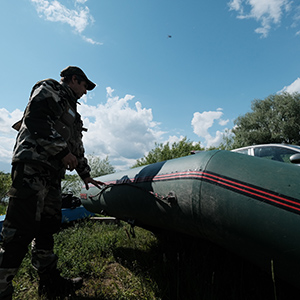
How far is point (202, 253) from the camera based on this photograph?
230cm

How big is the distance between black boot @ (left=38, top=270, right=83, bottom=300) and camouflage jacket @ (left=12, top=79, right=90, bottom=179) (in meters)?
0.99

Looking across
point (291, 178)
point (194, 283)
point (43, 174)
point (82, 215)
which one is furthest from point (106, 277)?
point (82, 215)

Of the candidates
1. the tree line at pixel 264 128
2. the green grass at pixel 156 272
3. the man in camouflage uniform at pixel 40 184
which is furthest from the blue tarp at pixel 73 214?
the tree line at pixel 264 128

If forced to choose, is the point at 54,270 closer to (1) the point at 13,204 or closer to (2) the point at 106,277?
(2) the point at 106,277

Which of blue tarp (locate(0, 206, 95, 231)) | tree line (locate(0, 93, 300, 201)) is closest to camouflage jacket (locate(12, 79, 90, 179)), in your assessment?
blue tarp (locate(0, 206, 95, 231))

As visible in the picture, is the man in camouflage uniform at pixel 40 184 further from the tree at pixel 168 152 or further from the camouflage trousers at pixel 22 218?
the tree at pixel 168 152

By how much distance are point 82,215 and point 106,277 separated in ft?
7.99

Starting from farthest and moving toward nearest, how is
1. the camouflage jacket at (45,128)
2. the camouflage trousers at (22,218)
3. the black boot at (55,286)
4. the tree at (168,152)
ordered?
the tree at (168,152) → the black boot at (55,286) → the camouflage jacket at (45,128) → the camouflage trousers at (22,218)

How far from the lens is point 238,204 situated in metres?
1.31

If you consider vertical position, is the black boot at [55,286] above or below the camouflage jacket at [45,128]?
below

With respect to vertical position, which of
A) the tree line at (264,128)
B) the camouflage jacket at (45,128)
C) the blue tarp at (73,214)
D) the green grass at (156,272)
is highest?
the tree line at (264,128)

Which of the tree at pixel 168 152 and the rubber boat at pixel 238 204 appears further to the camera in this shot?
the tree at pixel 168 152

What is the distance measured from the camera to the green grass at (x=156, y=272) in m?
1.65

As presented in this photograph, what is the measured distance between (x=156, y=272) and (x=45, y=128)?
171 centimetres
